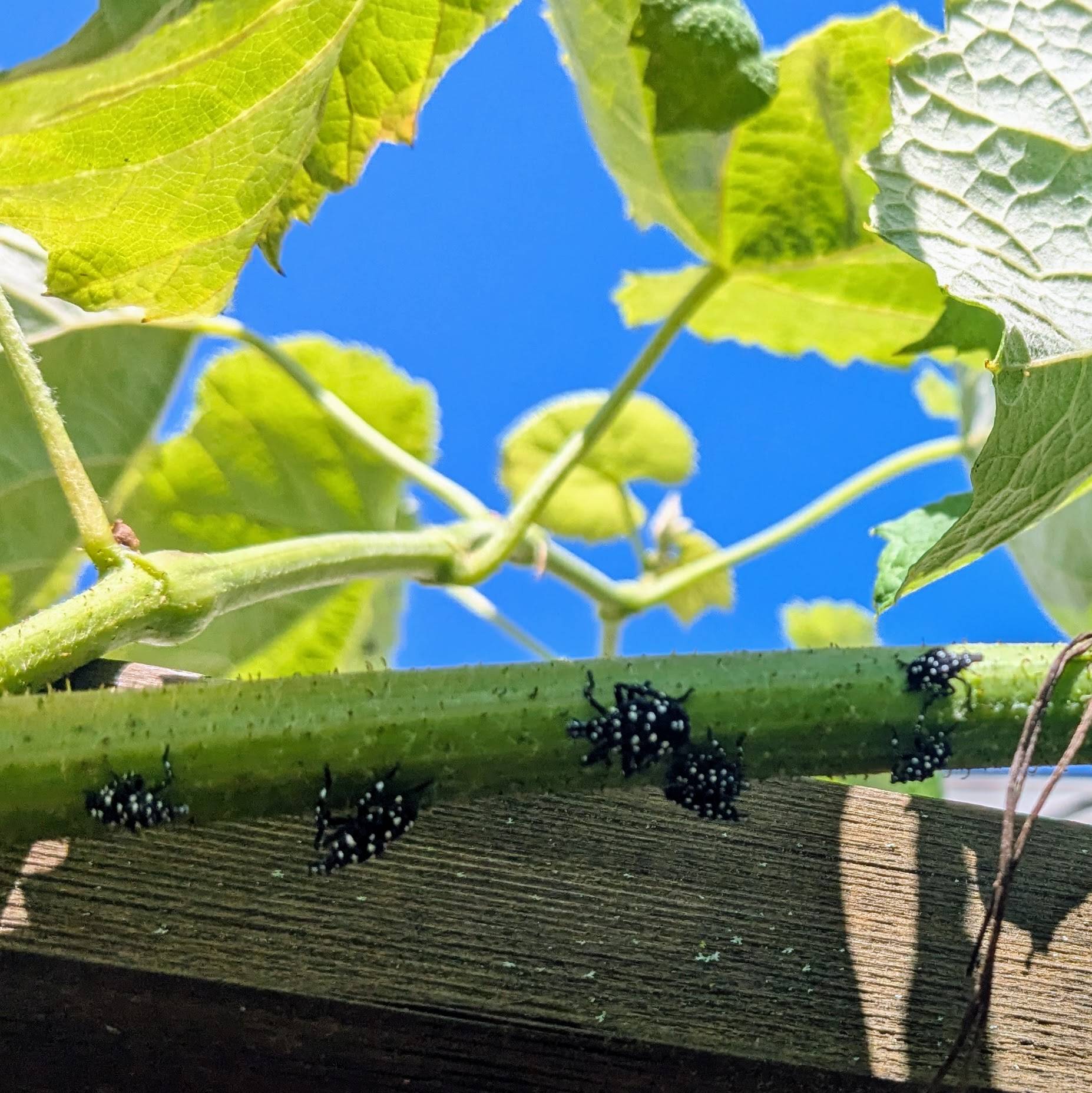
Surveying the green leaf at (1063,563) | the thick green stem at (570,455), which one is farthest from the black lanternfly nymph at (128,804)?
the green leaf at (1063,563)

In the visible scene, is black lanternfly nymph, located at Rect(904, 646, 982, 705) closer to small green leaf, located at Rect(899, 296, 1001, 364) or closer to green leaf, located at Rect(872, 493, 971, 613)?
green leaf, located at Rect(872, 493, 971, 613)

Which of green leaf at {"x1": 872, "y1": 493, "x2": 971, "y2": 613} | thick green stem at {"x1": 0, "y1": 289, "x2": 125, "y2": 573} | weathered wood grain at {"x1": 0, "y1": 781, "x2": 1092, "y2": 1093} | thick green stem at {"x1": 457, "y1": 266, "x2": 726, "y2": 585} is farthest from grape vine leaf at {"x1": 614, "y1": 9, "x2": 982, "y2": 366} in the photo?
thick green stem at {"x1": 0, "y1": 289, "x2": 125, "y2": 573}

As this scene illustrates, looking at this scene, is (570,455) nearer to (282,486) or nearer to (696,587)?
(282,486)

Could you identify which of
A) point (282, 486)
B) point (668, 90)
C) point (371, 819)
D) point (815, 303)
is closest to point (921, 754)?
point (371, 819)

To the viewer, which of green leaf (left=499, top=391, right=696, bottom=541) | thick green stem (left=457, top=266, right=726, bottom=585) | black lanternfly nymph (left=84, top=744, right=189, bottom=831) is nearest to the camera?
black lanternfly nymph (left=84, top=744, right=189, bottom=831)

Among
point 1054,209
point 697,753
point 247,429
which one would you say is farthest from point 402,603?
point 1054,209

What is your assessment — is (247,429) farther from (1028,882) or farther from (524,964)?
(1028,882)

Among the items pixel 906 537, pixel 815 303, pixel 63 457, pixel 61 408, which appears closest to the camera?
pixel 63 457
